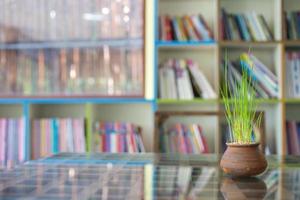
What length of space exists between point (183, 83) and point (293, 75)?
74cm

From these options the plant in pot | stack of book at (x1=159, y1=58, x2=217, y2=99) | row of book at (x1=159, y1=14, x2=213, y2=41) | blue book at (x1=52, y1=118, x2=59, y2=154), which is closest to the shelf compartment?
row of book at (x1=159, y1=14, x2=213, y2=41)

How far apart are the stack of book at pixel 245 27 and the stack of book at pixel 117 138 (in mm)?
913

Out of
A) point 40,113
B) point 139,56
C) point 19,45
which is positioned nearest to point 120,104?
point 139,56

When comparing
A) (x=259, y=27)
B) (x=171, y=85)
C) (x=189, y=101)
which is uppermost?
(x=259, y=27)

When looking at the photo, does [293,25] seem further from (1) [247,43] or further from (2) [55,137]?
(2) [55,137]

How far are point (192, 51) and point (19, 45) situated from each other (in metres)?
1.26

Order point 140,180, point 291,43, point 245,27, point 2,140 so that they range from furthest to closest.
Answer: point 2,140, point 245,27, point 291,43, point 140,180

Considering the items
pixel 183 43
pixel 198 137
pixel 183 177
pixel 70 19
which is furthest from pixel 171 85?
pixel 183 177

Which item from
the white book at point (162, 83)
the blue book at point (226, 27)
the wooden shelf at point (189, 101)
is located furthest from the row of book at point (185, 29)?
the wooden shelf at point (189, 101)

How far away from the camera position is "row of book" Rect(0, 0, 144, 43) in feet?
9.12

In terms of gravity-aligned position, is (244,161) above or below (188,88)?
below

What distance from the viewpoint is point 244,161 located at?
108cm

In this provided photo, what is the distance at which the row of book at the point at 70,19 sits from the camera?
278cm

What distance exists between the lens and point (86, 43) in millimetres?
2814
